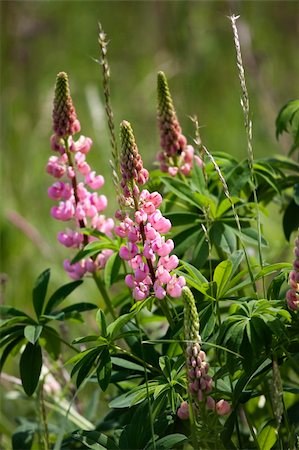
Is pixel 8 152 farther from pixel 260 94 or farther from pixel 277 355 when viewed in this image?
pixel 277 355

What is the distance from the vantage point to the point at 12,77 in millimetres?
6355

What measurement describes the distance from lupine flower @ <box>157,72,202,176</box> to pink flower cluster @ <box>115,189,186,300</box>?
52 cm

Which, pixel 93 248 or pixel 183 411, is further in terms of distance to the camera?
pixel 93 248

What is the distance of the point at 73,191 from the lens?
2479 mm

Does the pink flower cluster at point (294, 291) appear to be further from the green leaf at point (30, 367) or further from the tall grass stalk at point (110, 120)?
the green leaf at point (30, 367)

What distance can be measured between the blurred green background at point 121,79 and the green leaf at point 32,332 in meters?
1.70

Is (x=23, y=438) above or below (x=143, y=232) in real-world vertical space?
below

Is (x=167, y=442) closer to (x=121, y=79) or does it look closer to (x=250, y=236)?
(x=250, y=236)

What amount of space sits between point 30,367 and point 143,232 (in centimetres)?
48

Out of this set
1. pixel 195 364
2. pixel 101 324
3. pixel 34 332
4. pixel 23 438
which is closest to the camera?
pixel 195 364

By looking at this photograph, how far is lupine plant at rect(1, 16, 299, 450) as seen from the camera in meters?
2.01

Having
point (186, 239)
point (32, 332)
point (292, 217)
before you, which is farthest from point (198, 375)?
point (292, 217)

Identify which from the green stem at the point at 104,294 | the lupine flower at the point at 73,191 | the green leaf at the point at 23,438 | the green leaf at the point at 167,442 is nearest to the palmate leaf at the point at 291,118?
the lupine flower at the point at 73,191

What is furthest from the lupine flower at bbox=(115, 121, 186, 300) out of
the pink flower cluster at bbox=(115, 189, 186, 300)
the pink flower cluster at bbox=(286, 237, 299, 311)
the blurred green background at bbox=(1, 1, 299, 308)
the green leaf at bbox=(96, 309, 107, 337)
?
the blurred green background at bbox=(1, 1, 299, 308)
